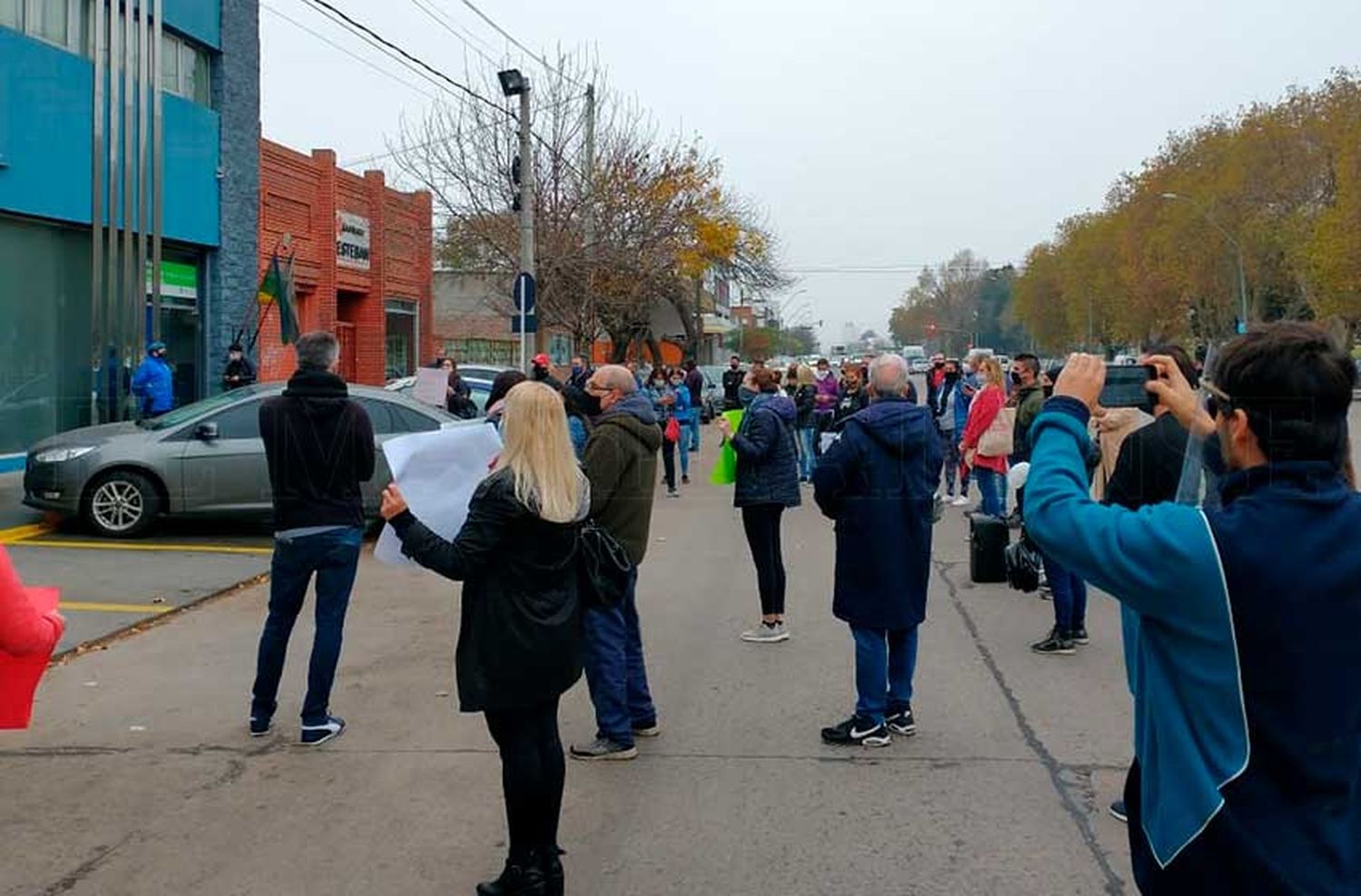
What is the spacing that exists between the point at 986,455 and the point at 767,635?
425cm

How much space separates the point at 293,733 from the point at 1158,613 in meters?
5.02

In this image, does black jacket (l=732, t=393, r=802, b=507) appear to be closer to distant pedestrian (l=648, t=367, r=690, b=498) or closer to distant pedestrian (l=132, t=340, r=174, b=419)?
distant pedestrian (l=648, t=367, r=690, b=498)

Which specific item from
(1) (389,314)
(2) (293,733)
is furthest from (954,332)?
(2) (293,733)

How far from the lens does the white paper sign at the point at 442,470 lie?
4.54 metres

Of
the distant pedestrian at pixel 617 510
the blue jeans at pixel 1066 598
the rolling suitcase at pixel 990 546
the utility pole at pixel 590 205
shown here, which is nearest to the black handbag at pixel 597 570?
the distant pedestrian at pixel 617 510

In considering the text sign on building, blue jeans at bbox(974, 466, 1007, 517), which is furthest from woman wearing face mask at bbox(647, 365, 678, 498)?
the text sign on building

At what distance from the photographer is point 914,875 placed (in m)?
4.54

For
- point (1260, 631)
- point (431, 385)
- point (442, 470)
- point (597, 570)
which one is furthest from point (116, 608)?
point (1260, 631)

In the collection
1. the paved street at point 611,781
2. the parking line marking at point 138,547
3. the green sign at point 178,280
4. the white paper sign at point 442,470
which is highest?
the green sign at point 178,280

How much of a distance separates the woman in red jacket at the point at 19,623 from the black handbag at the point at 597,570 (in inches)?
70.0

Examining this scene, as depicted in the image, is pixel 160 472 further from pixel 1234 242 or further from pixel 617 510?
pixel 1234 242

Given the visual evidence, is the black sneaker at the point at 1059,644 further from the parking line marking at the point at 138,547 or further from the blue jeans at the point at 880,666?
the parking line marking at the point at 138,547

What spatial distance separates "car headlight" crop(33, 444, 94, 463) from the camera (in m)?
12.0

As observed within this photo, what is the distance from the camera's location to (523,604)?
4.22 meters
